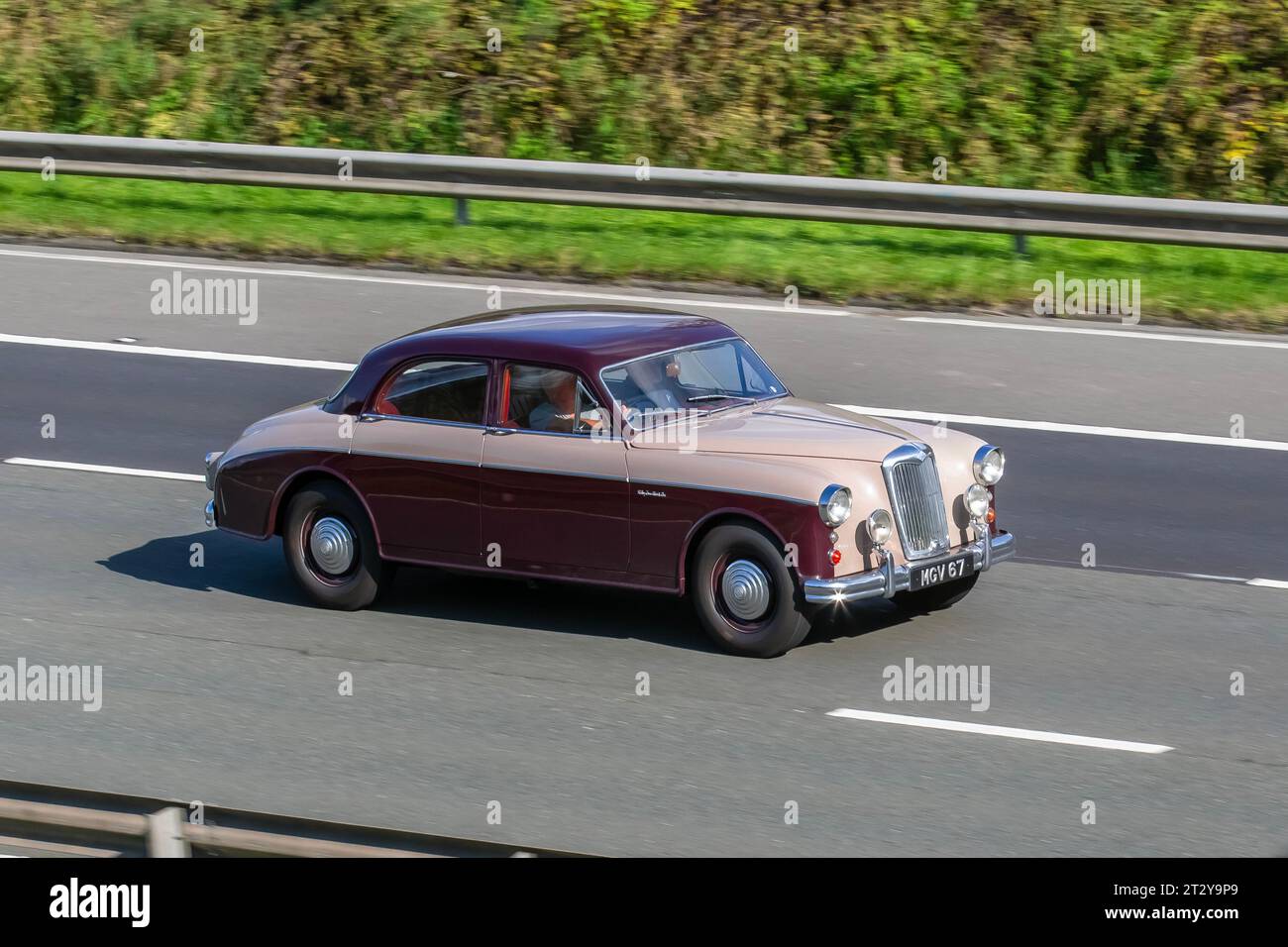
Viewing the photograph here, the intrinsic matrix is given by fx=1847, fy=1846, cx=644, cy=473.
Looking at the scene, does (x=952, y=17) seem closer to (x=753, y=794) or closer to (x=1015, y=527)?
(x=1015, y=527)

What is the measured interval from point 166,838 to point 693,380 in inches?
201

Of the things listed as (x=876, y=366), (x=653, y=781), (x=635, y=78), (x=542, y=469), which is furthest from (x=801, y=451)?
(x=635, y=78)

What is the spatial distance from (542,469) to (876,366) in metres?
5.63

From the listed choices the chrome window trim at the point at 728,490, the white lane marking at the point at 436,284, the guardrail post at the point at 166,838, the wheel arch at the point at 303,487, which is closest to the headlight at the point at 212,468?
the wheel arch at the point at 303,487

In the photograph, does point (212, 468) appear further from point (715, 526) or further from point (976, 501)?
point (976, 501)

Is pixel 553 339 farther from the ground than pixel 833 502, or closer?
farther from the ground

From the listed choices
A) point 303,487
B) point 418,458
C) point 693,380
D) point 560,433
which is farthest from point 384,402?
point 693,380

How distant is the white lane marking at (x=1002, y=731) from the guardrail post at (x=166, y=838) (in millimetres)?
3810

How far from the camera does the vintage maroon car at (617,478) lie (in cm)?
893

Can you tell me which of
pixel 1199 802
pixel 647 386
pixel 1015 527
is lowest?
pixel 1199 802

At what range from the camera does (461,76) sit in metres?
22.0

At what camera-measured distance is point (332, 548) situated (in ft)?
33.1

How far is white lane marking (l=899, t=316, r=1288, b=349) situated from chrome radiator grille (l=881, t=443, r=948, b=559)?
6.39 metres

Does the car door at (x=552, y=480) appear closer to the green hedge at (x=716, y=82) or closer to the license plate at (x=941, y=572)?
the license plate at (x=941, y=572)
